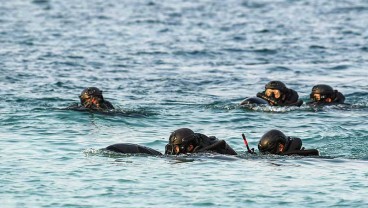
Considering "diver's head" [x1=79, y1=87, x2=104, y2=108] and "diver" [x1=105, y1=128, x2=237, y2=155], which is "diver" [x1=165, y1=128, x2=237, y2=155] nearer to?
"diver" [x1=105, y1=128, x2=237, y2=155]

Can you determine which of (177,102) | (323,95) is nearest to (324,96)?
(323,95)

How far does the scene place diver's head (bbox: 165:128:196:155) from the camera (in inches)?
926

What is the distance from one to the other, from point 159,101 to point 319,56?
14612mm

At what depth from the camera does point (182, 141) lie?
23500mm

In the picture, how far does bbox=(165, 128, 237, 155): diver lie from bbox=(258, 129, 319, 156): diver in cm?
86

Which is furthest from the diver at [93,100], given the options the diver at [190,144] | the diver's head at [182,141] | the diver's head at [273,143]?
the diver's head at [273,143]

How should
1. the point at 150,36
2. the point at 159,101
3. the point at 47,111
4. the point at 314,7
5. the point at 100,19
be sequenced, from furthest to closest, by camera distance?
the point at 314,7, the point at 100,19, the point at 150,36, the point at 159,101, the point at 47,111

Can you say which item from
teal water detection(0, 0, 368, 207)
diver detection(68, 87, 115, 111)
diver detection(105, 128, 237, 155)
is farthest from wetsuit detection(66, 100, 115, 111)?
diver detection(105, 128, 237, 155)

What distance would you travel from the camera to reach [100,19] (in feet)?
208

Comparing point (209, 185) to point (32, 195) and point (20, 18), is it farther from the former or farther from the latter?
point (20, 18)

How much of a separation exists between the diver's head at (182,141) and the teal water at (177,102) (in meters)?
0.27

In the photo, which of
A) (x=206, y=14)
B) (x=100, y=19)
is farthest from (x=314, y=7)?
(x=100, y=19)

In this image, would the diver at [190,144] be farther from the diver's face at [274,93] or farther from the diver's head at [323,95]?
the diver's head at [323,95]

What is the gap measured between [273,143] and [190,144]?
1.74 m
